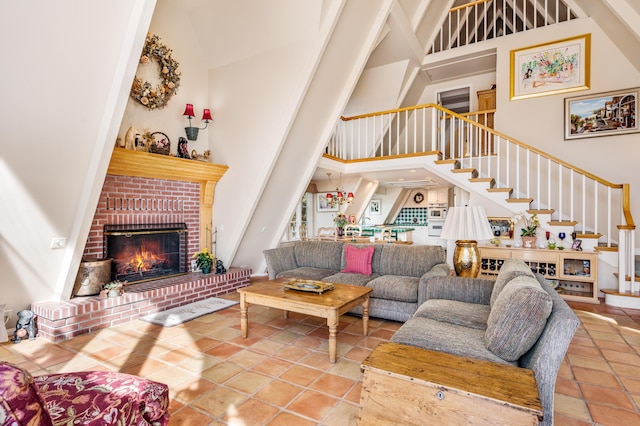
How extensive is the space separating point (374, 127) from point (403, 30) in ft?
5.86

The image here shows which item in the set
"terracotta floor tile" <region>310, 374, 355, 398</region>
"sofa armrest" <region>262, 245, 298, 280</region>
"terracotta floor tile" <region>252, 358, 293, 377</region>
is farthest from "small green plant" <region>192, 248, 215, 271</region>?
"terracotta floor tile" <region>310, 374, 355, 398</region>

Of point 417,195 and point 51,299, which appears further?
point 417,195

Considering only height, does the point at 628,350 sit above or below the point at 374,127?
below

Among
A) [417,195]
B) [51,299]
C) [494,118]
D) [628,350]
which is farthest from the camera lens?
[417,195]

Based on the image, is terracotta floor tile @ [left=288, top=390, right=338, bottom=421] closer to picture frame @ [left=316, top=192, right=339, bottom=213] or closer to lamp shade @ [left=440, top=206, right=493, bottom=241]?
lamp shade @ [left=440, top=206, right=493, bottom=241]

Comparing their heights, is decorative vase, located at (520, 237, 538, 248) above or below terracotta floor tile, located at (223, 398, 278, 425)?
above

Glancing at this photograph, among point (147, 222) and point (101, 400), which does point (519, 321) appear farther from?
point (147, 222)

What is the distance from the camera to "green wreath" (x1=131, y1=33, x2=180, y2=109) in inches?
155

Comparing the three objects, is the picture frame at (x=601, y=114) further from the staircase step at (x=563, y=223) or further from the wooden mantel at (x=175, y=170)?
the wooden mantel at (x=175, y=170)

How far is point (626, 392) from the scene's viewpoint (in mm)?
2205

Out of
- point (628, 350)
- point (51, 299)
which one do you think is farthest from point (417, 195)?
point (51, 299)

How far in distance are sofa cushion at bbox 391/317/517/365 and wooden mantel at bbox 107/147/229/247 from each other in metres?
3.38

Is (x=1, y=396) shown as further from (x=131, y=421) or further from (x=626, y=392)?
(x=626, y=392)

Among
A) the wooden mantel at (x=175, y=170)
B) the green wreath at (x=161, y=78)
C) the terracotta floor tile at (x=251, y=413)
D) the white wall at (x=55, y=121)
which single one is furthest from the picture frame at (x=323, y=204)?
the terracotta floor tile at (x=251, y=413)
